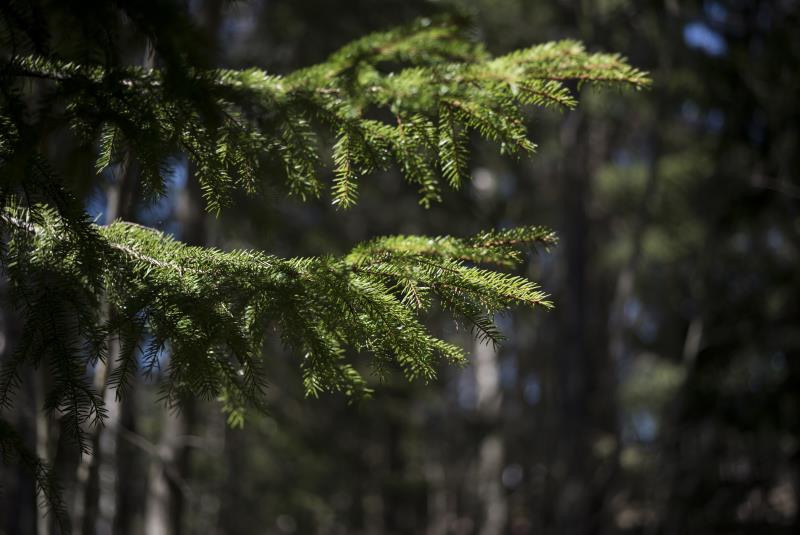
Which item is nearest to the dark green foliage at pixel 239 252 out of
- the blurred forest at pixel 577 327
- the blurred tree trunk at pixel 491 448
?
the blurred forest at pixel 577 327

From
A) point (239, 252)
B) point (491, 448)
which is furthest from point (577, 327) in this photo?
point (239, 252)

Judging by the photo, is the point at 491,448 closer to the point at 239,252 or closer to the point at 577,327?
the point at 577,327

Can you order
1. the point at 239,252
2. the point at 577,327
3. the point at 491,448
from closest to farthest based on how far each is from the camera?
1. the point at 239,252
2. the point at 577,327
3. the point at 491,448

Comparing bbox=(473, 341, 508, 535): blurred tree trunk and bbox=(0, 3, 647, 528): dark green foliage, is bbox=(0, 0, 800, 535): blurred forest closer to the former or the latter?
bbox=(473, 341, 508, 535): blurred tree trunk

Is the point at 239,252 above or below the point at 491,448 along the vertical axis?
above

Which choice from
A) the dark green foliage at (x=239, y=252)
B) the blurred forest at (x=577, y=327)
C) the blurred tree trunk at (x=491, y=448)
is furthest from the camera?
the blurred tree trunk at (x=491, y=448)

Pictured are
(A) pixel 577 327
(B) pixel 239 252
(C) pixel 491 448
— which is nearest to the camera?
(B) pixel 239 252

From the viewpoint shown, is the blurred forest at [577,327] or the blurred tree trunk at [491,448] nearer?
the blurred forest at [577,327]

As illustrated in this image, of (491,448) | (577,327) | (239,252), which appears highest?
(577,327)

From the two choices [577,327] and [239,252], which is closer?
[239,252]

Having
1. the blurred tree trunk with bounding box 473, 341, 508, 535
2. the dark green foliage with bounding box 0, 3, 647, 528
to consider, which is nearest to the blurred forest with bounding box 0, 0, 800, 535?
the blurred tree trunk with bounding box 473, 341, 508, 535

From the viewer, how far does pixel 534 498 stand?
1115 centimetres

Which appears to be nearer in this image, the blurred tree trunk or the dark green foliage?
the dark green foliage

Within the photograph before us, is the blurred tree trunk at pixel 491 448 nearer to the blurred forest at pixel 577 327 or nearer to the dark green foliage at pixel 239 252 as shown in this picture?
the blurred forest at pixel 577 327
